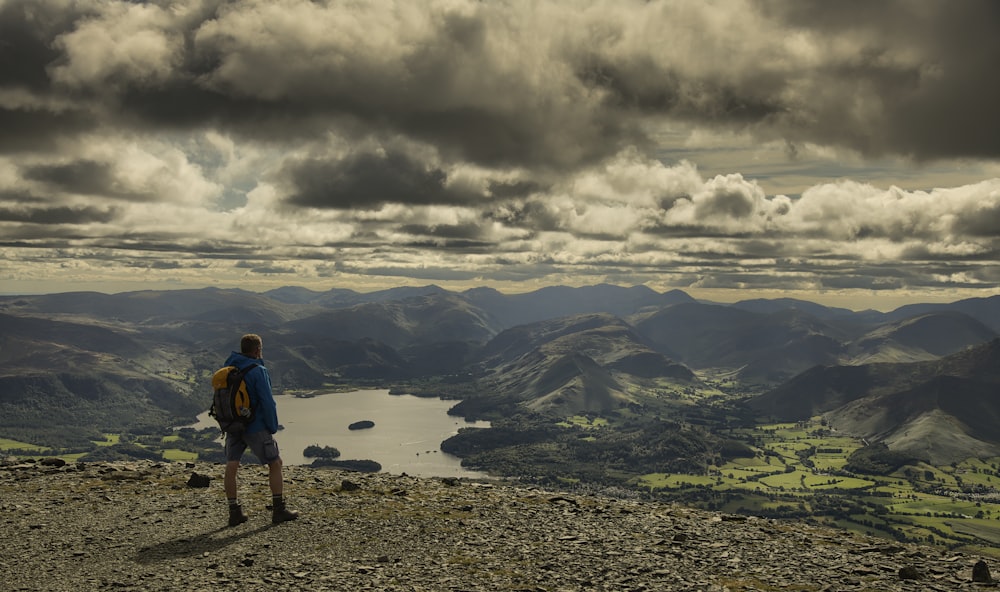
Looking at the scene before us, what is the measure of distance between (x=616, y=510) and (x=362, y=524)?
10495 mm

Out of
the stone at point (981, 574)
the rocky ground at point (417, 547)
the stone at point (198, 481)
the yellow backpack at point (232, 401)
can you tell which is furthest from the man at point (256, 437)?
the stone at point (981, 574)

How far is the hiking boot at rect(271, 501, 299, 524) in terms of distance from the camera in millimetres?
21438

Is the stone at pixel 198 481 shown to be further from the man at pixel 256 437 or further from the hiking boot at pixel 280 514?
the hiking boot at pixel 280 514

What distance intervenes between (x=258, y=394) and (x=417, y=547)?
718cm

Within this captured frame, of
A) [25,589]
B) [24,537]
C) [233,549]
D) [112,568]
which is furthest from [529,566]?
[24,537]

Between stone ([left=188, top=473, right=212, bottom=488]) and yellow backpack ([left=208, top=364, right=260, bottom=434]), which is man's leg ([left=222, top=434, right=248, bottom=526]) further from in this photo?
stone ([left=188, top=473, right=212, bottom=488])

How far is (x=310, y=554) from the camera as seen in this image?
18344 mm

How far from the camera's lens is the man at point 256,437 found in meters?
20.8

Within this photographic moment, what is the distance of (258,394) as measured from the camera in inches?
821

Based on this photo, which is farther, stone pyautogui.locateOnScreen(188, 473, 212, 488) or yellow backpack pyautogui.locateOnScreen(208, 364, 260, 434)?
stone pyautogui.locateOnScreen(188, 473, 212, 488)

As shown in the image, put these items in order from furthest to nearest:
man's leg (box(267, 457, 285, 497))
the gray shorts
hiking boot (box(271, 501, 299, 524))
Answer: hiking boot (box(271, 501, 299, 524)) → man's leg (box(267, 457, 285, 497)) → the gray shorts

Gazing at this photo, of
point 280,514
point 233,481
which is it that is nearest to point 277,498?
point 280,514

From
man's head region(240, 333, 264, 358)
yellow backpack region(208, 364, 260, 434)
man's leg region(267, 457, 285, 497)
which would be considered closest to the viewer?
yellow backpack region(208, 364, 260, 434)

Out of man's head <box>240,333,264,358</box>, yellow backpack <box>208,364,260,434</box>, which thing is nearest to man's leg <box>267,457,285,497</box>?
yellow backpack <box>208,364,260,434</box>
